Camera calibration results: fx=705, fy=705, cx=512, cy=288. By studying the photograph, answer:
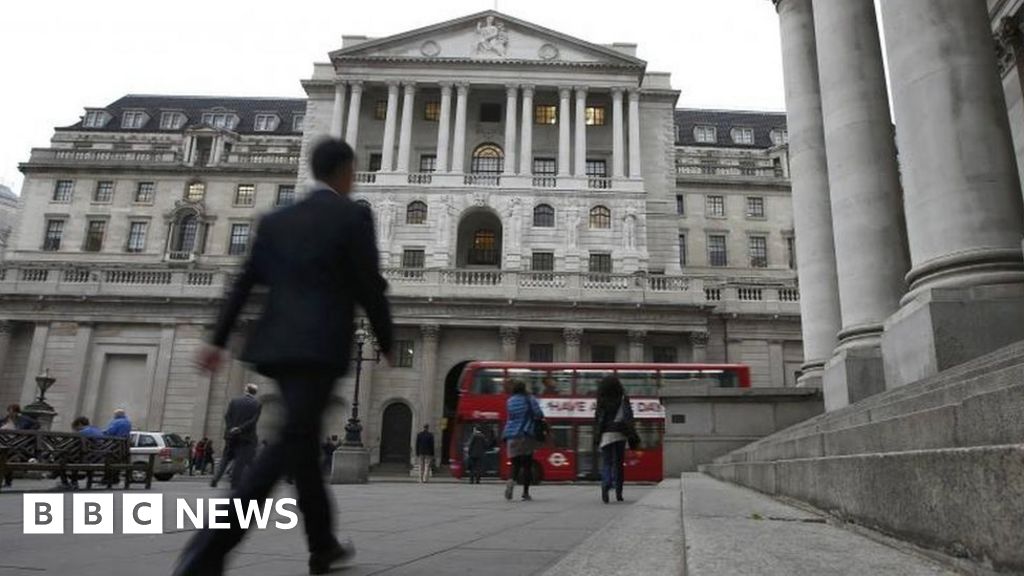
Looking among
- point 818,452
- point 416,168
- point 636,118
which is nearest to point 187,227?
point 416,168

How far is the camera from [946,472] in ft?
8.93

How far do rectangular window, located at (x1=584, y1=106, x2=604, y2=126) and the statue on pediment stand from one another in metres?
6.48

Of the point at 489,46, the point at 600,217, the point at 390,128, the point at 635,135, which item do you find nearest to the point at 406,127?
the point at 390,128

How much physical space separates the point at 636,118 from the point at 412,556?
136 feet

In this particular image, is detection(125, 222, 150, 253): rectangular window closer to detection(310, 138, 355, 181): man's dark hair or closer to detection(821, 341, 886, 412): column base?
detection(821, 341, 886, 412): column base

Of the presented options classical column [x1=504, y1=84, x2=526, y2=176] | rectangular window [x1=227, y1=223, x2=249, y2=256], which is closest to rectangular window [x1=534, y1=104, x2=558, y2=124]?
classical column [x1=504, y1=84, x2=526, y2=176]

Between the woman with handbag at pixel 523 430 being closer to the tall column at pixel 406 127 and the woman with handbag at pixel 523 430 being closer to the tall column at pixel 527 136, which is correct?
the tall column at pixel 527 136

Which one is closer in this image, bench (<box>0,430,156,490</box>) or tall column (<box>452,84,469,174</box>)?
bench (<box>0,430,156,490</box>)

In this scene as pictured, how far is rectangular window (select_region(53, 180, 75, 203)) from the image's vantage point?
5153 cm

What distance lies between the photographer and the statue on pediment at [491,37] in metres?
44.6

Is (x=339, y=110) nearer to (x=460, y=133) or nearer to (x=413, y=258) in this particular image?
(x=460, y=133)

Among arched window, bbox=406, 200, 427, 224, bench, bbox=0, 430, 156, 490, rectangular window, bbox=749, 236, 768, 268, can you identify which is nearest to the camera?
bench, bbox=0, 430, 156, 490

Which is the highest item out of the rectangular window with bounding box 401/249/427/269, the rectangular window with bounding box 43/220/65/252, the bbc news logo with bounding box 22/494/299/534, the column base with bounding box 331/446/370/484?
the rectangular window with bounding box 43/220/65/252

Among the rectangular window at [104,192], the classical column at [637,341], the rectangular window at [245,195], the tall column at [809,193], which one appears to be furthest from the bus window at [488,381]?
the rectangular window at [104,192]
